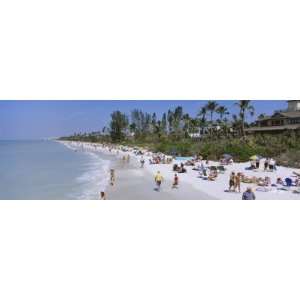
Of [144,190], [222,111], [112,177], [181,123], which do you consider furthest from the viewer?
[181,123]

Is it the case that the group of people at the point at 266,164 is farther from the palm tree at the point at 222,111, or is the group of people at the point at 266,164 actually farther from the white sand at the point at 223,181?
the palm tree at the point at 222,111

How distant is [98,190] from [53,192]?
50.2 inches

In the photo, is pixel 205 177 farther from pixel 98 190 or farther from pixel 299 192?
pixel 98 190

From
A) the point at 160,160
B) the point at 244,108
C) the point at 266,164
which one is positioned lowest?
the point at 160,160

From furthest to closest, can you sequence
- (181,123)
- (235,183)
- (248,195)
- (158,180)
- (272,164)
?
1. (181,123)
2. (272,164)
3. (158,180)
4. (235,183)
5. (248,195)

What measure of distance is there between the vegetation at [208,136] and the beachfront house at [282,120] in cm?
22

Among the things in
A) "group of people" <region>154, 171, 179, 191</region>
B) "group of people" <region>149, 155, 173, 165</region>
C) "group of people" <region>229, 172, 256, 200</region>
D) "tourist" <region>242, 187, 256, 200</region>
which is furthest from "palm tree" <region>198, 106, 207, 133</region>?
"tourist" <region>242, 187, 256, 200</region>

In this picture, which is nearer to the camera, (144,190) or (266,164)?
(144,190)

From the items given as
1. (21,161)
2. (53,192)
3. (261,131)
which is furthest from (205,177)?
(21,161)

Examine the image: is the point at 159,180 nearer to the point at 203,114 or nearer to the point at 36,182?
the point at 203,114

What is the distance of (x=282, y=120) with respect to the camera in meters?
10.0

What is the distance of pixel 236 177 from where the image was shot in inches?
372

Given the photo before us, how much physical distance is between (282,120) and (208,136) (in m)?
3.31

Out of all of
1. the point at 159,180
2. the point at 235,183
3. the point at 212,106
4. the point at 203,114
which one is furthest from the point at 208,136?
the point at 159,180
